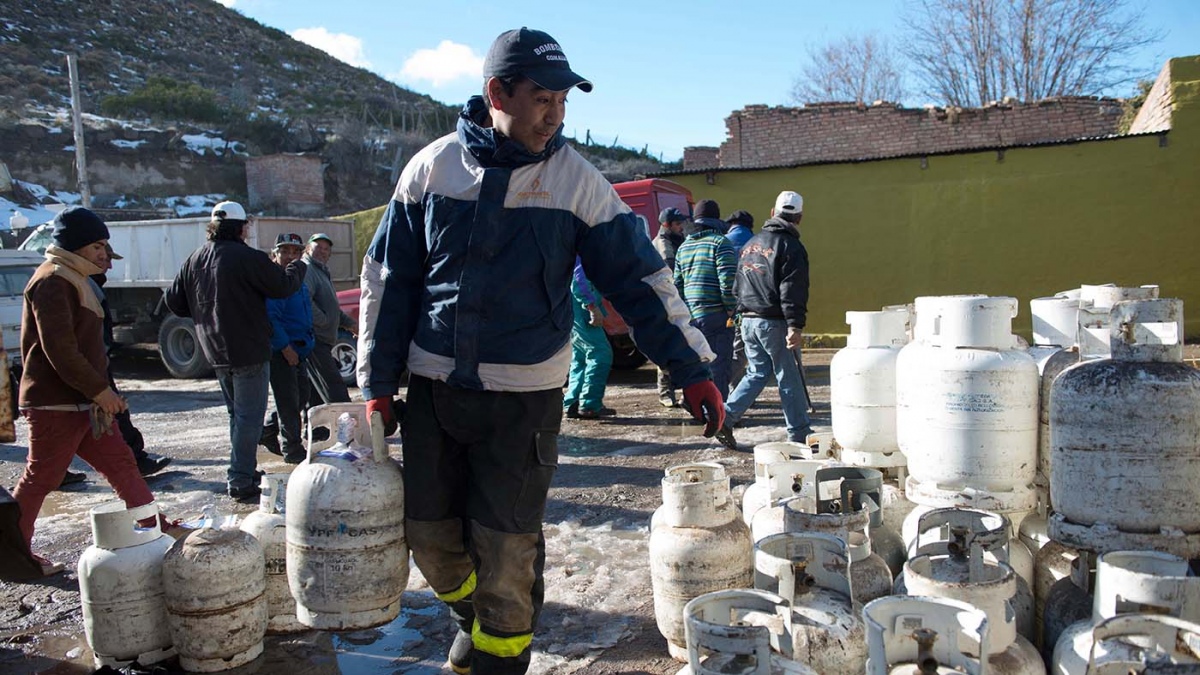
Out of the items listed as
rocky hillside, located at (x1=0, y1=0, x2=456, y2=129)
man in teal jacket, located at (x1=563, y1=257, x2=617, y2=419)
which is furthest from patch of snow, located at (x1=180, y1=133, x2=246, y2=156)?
man in teal jacket, located at (x1=563, y1=257, x2=617, y2=419)

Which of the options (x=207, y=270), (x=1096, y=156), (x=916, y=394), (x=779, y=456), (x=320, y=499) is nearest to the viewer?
(x=320, y=499)

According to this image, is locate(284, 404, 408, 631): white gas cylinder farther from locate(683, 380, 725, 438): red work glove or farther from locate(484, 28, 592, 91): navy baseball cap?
locate(484, 28, 592, 91): navy baseball cap

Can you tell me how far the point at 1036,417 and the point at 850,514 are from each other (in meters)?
0.95

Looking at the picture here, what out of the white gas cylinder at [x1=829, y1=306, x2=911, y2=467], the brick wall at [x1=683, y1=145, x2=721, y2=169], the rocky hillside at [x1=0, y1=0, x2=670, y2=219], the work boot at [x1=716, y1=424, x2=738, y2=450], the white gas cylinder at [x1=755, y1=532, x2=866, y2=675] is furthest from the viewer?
the rocky hillside at [x1=0, y1=0, x2=670, y2=219]

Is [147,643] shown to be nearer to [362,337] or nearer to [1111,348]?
[362,337]

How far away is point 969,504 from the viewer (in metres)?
3.24

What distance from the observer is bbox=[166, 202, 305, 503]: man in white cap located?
533 centimetres

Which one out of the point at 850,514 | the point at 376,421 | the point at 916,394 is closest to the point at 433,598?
the point at 376,421

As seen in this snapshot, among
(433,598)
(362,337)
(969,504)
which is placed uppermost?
(362,337)

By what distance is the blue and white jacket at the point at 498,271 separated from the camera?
2.64m

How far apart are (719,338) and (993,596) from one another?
4.80m

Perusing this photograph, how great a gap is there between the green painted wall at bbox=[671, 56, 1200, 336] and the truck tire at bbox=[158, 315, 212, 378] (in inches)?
291

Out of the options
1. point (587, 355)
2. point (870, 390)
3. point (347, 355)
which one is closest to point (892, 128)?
point (347, 355)

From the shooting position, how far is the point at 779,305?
625 centimetres
